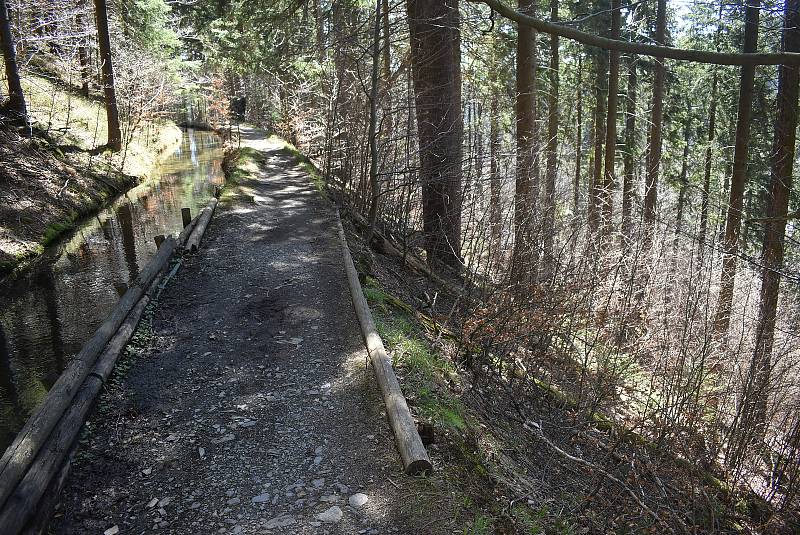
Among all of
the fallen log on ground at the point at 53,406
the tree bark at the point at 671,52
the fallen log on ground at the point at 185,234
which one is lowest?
the fallen log on ground at the point at 53,406

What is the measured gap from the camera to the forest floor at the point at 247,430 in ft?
13.8

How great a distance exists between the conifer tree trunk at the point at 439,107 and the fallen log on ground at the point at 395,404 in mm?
3792

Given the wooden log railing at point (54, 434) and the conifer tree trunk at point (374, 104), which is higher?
the conifer tree trunk at point (374, 104)

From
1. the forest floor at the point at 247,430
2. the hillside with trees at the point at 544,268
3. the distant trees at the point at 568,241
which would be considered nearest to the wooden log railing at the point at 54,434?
the forest floor at the point at 247,430

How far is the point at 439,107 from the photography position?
34.2 ft

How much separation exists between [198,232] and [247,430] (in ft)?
22.6

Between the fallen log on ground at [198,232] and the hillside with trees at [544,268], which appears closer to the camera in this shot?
the hillside with trees at [544,268]

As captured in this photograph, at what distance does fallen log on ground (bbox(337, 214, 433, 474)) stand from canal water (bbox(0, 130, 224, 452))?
379cm

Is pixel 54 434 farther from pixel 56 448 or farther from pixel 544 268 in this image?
pixel 544 268

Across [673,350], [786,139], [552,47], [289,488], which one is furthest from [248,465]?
[552,47]

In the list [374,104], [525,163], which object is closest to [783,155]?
[525,163]

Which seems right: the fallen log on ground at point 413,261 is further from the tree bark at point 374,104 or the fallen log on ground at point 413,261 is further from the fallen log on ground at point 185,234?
the fallen log on ground at point 185,234

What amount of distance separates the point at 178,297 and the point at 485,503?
19.2 ft

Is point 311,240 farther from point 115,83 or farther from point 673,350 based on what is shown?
point 115,83
